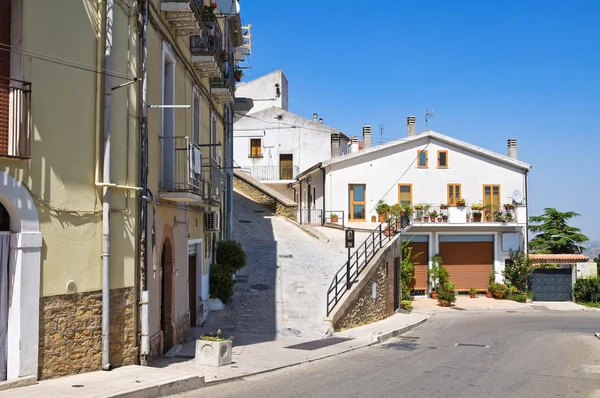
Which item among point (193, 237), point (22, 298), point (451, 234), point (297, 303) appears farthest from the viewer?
point (451, 234)

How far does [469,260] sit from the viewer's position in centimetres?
3516

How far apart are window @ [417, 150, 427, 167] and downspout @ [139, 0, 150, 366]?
84.3ft

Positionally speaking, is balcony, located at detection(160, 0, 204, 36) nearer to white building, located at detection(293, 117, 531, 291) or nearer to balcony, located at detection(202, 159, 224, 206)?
balcony, located at detection(202, 159, 224, 206)

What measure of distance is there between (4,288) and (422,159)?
29.0m

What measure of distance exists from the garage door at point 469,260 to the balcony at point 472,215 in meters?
1.16

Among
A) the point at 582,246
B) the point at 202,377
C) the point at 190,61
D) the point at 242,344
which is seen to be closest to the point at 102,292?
the point at 202,377

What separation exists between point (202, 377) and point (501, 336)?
12.6m

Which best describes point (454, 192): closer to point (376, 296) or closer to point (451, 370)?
point (376, 296)

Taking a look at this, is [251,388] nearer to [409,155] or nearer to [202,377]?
[202,377]

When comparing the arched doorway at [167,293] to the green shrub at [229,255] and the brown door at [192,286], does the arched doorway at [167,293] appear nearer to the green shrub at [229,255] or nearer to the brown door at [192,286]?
the brown door at [192,286]

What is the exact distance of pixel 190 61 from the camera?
1639 cm

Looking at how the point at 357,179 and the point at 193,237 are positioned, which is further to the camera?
the point at 357,179

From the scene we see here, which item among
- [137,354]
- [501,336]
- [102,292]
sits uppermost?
[102,292]

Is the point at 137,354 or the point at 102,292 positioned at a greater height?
the point at 102,292
